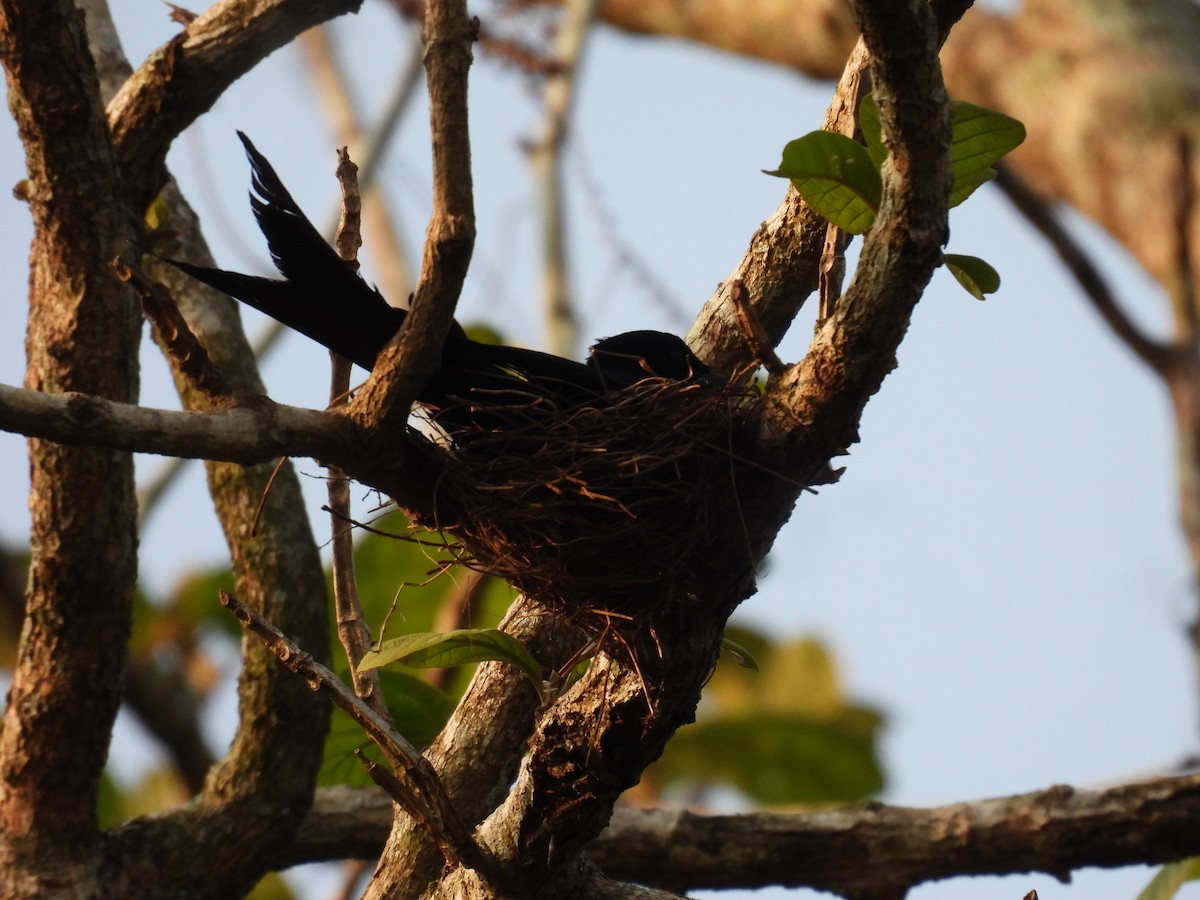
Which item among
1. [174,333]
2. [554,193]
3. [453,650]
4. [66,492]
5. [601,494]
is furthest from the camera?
[554,193]

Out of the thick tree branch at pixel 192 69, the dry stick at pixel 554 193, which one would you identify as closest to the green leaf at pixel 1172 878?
the thick tree branch at pixel 192 69

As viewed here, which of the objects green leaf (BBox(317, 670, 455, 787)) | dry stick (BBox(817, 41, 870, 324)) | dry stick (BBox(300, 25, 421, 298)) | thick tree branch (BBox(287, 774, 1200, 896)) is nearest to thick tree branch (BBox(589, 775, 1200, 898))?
thick tree branch (BBox(287, 774, 1200, 896))

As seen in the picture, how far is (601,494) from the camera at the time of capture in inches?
Result: 94.9

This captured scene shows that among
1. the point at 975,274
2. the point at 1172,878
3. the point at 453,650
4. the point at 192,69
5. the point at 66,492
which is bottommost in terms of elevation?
the point at 1172,878

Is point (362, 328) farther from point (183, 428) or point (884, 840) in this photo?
point (884, 840)

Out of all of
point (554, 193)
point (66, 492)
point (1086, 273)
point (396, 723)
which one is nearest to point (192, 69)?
point (66, 492)

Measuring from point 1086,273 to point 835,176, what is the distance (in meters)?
3.82

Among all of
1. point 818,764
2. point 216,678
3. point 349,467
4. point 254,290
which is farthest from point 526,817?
point 216,678

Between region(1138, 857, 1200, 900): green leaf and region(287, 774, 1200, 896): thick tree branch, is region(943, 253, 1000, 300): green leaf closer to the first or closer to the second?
region(287, 774, 1200, 896): thick tree branch

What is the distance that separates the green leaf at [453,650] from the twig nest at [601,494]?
115mm

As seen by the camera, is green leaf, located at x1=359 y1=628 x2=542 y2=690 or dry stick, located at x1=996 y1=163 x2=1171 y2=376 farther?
dry stick, located at x1=996 y1=163 x2=1171 y2=376

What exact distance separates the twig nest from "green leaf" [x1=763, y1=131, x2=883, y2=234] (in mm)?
364

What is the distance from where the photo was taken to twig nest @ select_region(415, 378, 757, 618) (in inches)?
92.1

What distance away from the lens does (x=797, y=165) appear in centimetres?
217
